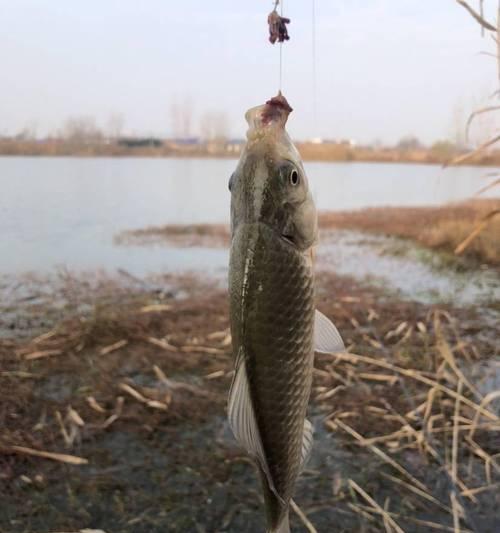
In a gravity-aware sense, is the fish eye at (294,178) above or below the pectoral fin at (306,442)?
above

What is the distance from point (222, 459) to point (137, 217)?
9.33 metres

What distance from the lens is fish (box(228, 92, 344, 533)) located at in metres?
0.90

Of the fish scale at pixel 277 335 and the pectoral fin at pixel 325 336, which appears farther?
the pectoral fin at pixel 325 336

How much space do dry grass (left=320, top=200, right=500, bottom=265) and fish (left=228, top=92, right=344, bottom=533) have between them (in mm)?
9134

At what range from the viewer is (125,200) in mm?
13625

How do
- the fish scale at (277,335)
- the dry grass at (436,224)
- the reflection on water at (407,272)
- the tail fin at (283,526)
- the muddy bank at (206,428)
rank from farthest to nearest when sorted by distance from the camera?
1. the dry grass at (436,224)
2. the reflection on water at (407,272)
3. the muddy bank at (206,428)
4. the tail fin at (283,526)
5. the fish scale at (277,335)

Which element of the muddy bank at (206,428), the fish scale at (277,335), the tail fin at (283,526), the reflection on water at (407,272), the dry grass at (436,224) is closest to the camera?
the fish scale at (277,335)

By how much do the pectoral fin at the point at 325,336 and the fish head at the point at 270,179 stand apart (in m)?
0.19

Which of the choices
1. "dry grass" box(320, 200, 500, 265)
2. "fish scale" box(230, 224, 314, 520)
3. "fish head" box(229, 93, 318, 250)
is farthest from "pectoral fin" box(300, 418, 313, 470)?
"dry grass" box(320, 200, 500, 265)

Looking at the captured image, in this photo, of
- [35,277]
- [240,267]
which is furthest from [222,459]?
[35,277]

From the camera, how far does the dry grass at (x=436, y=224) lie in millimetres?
10492

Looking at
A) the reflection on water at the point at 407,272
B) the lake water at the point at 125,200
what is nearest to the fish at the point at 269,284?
the lake water at the point at 125,200

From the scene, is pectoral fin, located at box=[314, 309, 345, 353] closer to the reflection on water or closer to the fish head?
the fish head

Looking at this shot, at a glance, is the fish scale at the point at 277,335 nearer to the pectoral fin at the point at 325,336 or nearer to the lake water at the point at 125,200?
the pectoral fin at the point at 325,336
